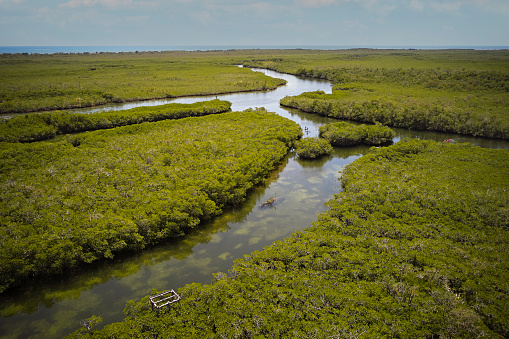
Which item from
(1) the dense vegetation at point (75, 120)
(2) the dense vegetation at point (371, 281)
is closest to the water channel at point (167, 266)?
(2) the dense vegetation at point (371, 281)

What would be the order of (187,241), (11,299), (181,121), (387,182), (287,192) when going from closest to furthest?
1. (11,299)
2. (187,241)
3. (387,182)
4. (287,192)
5. (181,121)

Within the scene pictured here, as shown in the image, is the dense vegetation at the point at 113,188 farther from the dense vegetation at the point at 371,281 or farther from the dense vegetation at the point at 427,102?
the dense vegetation at the point at 427,102

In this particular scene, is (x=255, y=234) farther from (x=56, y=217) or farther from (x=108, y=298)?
(x=56, y=217)

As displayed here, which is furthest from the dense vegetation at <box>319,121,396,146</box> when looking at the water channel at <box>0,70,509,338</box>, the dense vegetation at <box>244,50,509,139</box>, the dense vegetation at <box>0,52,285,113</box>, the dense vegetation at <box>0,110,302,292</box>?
the dense vegetation at <box>0,52,285,113</box>

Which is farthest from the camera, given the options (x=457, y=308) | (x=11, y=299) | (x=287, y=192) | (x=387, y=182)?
(x=287, y=192)

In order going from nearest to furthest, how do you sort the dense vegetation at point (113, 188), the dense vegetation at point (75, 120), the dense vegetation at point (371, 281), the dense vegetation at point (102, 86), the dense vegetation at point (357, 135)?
the dense vegetation at point (371, 281) < the dense vegetation at point (113, 188) < the dense vegetation at point (75, 120) < the dense vegetation at point (357, 135) < the dense vegetation at point (102, 86)

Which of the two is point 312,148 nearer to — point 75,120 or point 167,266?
point 167,266

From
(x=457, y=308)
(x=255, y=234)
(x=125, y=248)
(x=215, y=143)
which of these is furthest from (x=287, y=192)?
(x=457, y=308)

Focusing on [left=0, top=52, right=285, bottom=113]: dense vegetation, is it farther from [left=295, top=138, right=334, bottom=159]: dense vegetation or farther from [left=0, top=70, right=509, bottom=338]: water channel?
[left=0, top=70, right=509, bottom=338]: water channel
